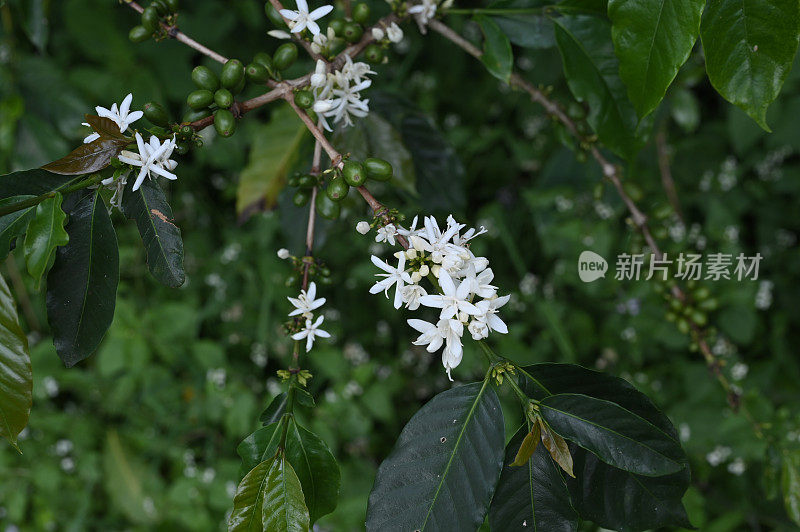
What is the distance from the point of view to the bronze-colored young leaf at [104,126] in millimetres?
608

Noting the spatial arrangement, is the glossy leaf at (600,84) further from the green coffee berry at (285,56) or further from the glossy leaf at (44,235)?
the glossy leaf at (44,235)

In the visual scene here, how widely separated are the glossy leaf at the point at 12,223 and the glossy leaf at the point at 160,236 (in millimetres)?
125

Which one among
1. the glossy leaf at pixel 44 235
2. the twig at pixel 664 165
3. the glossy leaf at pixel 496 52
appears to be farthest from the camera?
the twig at pixel 664 165

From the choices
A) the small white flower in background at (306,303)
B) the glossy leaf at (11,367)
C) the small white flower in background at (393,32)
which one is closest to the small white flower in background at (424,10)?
the small white flower in background at (393,32)

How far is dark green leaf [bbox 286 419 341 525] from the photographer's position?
2.28 feet

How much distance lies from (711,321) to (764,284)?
0.23 metres

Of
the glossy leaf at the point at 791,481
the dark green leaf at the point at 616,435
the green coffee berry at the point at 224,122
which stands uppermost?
the green coffee berry at the point at 224,122

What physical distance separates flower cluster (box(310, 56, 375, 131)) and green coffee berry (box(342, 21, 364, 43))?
0.06m

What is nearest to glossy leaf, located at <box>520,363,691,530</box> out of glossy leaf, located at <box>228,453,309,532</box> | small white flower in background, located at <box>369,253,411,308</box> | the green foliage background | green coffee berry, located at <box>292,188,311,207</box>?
small white flower in background, located at <box>369,253,411,308</box>

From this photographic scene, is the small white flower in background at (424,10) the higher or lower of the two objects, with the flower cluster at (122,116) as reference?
higher

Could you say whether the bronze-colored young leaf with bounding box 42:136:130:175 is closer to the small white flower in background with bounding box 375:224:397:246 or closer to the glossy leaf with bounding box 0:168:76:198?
the glossy leaf with bounding box 0:168:76:198

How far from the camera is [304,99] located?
703 millimetres

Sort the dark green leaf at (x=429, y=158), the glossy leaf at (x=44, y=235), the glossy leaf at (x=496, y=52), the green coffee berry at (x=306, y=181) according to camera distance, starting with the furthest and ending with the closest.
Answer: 1. the dark green leaf at (x=429, y=158)
2. the glossy leaf at (x=496, y=52)
3. the green coffee berry at (x=306, y=181)
4. the glossy leaf at (x=44, y=235)

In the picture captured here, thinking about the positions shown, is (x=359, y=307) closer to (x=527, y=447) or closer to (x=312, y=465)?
(x=312, y=465)
